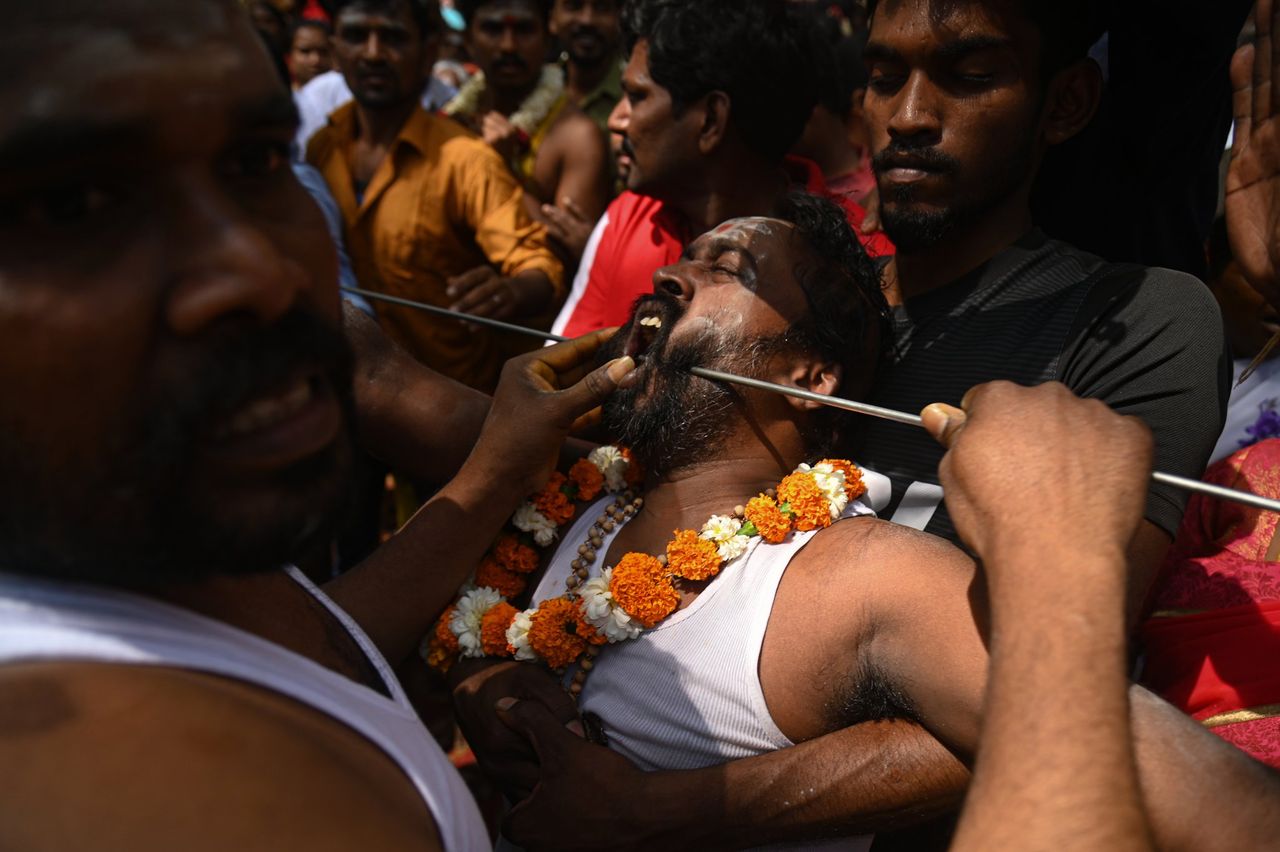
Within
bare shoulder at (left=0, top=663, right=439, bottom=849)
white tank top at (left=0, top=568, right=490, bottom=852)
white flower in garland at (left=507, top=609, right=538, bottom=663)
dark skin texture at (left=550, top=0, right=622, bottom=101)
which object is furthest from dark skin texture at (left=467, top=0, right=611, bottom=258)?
bare shoulder at (left=0, top=663, right=439, bottom=849)

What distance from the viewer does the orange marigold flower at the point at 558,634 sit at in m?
2.38

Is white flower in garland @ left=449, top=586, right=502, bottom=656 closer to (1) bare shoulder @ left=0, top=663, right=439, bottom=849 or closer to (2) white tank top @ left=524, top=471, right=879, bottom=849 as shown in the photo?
(2) white tank top @ left=524, top=471, right=879, bottom=849

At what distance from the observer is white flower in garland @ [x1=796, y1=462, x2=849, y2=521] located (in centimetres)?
234

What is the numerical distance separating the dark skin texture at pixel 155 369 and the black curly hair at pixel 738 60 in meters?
2.81

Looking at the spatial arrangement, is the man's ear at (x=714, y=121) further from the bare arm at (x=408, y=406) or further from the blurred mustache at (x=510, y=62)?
the blurred mustache at (x=510, y=62)

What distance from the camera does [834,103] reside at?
17.6 feet

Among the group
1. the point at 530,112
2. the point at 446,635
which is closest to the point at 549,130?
the point at 530,112

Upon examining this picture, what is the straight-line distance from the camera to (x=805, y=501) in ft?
7.74

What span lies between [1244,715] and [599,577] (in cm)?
147

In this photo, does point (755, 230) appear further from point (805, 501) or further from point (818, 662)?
point (818, 662)

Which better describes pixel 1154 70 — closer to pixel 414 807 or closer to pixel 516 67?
pixel 414 807

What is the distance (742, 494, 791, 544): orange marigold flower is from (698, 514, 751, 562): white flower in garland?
4cm

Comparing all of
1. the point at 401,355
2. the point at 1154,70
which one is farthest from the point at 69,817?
the point at 1154,70

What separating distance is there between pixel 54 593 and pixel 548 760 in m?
1.28
